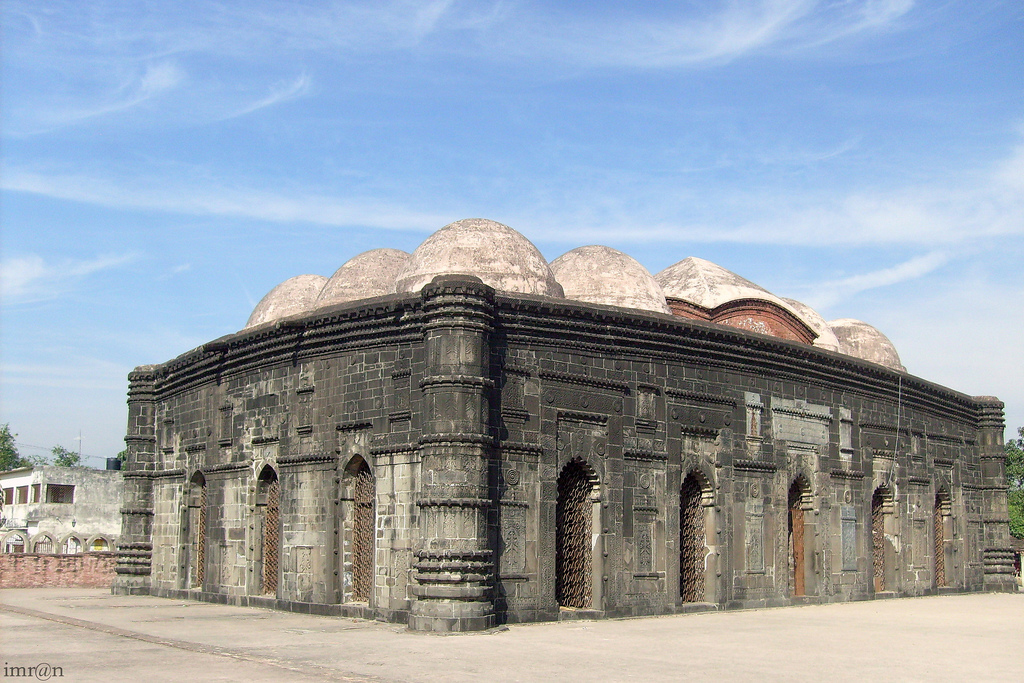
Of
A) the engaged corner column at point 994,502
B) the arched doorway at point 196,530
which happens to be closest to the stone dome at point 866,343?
the engaged corner column at point 994,502

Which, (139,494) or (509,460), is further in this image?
(139,494)

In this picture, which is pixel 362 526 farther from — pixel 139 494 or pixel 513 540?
pixel 139 494

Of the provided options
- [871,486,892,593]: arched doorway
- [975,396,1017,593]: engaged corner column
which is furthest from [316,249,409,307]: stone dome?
[975,396,1017,593]: engaged corner column

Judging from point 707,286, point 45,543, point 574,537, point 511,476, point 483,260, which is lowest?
point 45,543

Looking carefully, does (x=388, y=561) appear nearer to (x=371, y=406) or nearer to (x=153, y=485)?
(x=371, y=406)

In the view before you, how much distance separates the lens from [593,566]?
43.4ft

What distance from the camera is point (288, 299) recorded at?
65.8ft

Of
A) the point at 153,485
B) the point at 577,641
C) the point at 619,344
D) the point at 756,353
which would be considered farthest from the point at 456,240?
the point at 153,485

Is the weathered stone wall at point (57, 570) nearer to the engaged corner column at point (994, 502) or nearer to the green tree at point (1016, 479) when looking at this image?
the engaged corner column at point (994, 502)

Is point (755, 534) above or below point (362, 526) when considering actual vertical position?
below

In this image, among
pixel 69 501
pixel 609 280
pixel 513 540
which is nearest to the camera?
pixel 513 540

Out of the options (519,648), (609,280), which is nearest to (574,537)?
(519,648)

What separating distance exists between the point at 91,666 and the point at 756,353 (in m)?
10.5

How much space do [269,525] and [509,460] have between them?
4538 millimetres
